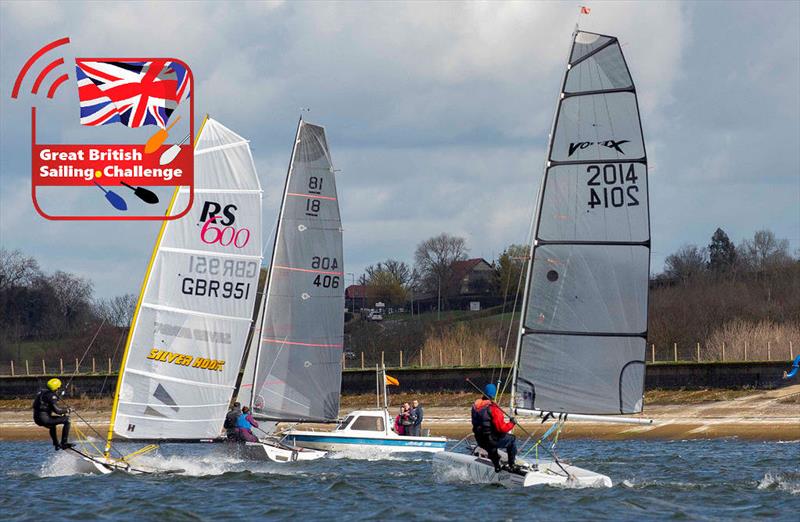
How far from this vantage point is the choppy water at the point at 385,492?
1975 cm

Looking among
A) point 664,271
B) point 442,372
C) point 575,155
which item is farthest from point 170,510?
point 664,271

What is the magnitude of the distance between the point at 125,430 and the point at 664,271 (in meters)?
94.3

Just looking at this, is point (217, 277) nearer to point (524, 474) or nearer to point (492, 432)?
point (492, 432)

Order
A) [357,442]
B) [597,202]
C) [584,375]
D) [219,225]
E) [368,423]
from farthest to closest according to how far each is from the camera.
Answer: [368,423] → [357,442] → [219,225] → [584,375] → [597,202]

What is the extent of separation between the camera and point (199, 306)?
25734 mm

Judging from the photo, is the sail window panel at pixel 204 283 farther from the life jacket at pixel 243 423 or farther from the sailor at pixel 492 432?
the sailor at pixel 492 432

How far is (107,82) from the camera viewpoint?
24.4 meters

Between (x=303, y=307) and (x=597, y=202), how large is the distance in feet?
35.8

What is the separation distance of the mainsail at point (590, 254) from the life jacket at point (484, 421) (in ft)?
2.72

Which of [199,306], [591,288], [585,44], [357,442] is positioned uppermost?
[585,44]

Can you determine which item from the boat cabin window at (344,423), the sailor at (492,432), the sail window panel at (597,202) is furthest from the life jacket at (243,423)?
the sail window panel at (597,202)

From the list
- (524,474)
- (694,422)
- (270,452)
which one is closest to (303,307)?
(270,452)

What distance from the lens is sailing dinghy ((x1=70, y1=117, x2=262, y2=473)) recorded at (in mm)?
25062

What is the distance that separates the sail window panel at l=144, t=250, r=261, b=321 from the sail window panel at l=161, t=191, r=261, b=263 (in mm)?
224
